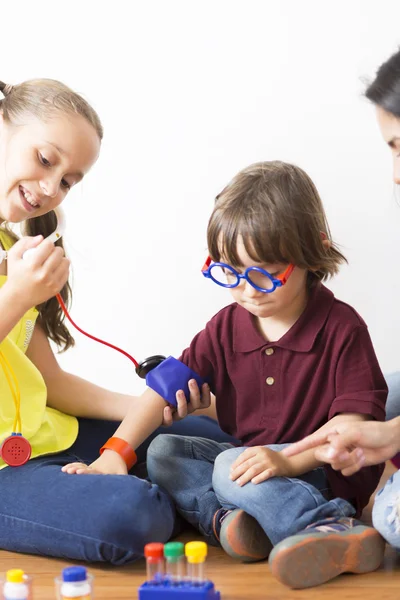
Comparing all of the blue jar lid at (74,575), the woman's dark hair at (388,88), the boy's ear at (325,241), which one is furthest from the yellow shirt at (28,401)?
the woman's dark hair at (388,88)

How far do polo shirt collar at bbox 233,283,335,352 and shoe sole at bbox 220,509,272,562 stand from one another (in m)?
0.32

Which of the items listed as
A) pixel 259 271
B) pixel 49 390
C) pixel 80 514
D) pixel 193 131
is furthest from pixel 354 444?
pixel 193 131

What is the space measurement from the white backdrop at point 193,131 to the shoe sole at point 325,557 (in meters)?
1.09

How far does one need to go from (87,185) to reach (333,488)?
120 cm

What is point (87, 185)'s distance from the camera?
2348 mm

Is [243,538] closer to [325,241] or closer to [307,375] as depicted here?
[307,375]

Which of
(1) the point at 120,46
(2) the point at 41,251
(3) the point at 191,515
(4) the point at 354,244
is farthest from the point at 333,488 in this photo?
(1) the point at 120,46

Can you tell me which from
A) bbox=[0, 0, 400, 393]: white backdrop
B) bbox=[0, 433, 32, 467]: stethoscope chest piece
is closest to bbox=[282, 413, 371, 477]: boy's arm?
bbox=[0, 433, 32, 467]: stethoscope chest piece

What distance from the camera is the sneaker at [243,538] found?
1360 millimetres

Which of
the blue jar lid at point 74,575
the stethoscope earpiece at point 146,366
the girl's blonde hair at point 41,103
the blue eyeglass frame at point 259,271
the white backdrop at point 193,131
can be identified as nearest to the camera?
the blue jar lid at point 74,575

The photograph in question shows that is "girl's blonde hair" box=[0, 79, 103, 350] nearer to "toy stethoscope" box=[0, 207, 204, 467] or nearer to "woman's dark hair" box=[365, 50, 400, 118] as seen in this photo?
"toy stethoscope" box=[0, 207, 204, 467]

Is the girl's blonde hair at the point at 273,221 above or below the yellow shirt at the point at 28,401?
above

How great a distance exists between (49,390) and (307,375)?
583 millimetres

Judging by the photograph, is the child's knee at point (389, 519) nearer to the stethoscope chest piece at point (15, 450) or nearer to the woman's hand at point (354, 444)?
the woman's hand at point (354, 444)
